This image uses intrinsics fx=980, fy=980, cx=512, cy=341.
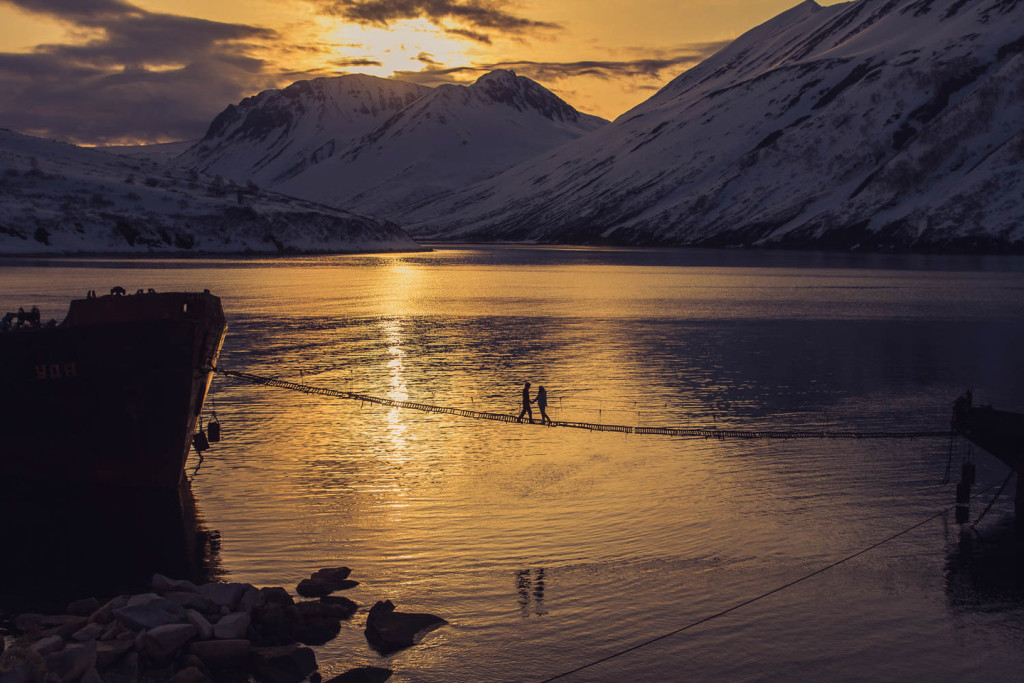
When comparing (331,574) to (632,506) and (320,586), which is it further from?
(632,506)

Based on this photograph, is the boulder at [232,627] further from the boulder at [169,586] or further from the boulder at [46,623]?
the boulder at [46,623]

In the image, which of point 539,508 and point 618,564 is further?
point 539,508

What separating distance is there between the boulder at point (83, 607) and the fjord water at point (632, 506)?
319 cm

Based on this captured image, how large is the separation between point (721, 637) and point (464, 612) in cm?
526

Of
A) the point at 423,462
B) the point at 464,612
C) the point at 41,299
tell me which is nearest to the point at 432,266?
the point at 41,299

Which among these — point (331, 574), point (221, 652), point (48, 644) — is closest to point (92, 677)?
point (48, 644)

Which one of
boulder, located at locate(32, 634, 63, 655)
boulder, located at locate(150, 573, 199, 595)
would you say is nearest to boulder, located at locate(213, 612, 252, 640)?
boulder, located at locate(150, 573, 199, 595)

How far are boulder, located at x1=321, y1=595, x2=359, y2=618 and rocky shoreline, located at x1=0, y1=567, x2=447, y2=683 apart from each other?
0.08 ft

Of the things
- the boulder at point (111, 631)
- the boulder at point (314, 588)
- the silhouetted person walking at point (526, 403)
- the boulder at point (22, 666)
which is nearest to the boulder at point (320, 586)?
the boulder at point (314, 588)

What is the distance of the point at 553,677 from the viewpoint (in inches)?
709

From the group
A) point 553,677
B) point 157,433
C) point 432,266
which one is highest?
point 432,266

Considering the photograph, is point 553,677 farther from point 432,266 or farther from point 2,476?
point 432,266

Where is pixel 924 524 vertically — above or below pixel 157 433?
below

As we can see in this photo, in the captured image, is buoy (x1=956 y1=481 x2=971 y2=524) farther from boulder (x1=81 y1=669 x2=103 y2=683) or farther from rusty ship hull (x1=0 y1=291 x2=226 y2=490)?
rusty ship hull (x1=0 y1=291 x2=226 y2=490)
